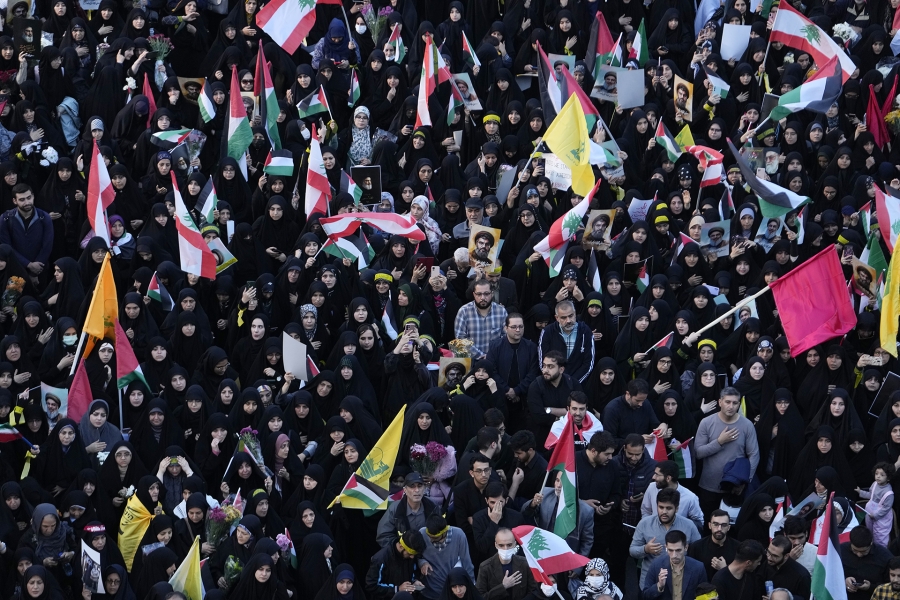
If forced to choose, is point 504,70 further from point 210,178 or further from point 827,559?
point 827,559

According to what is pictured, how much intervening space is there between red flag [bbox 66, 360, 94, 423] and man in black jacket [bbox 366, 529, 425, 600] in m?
2.76

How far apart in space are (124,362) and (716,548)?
4593 millimetres

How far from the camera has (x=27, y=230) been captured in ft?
49.0

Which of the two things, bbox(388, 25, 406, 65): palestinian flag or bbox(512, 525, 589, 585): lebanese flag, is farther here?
bbox(388, 25, 406, 65): palestinian flag

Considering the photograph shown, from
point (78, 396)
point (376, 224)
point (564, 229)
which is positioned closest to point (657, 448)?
point (564, 229)

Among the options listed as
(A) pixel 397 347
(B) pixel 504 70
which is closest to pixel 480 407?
(A) pixel 397 347

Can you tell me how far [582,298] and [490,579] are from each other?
3.59m

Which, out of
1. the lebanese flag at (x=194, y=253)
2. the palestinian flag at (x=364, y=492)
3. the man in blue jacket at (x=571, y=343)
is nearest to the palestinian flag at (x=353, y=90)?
the lebanese flag at (x=194, y=253)

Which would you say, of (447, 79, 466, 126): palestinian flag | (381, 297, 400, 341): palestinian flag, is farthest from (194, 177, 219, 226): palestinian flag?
(447, 79, 466, 126): palestinian flag

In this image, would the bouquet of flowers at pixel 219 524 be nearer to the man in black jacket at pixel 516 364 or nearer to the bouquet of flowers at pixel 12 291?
the man in black jacket at pixel 516 364

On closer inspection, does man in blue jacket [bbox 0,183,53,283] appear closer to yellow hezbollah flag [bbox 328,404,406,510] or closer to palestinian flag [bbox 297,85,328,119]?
palestinian flag [bbox 297,85,328,119]

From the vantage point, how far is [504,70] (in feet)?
57.1

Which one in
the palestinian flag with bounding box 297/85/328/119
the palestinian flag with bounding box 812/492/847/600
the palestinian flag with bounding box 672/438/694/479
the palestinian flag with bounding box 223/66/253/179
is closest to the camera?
the palestinian flag with bounding box 812/492/847/600

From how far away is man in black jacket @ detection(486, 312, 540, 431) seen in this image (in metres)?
13.3
